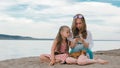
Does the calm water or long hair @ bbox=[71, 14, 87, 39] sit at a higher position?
long hair @ bbox=[71, 14, 87, 39]

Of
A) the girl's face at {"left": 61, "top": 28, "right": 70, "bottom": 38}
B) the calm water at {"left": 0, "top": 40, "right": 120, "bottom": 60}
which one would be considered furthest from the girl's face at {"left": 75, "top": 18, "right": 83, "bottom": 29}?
the calm water at {"left": 0, "top": 40, "right": 120, "bottom": 60}

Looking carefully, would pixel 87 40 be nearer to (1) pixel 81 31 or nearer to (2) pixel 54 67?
(1) pixel 81 31

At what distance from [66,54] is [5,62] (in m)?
2.15

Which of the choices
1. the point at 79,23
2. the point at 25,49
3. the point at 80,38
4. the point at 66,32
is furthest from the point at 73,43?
the point at 25,49

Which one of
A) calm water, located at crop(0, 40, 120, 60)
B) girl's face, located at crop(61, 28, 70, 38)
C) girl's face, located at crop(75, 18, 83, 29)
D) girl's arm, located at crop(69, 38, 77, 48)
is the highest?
girl's face, located at crop(75, 18, 83, 29)

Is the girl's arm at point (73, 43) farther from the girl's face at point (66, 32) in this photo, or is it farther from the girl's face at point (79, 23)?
the girl's face at point (79, 23)

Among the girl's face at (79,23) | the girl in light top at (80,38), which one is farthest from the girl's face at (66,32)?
the girl's face at (79,23)

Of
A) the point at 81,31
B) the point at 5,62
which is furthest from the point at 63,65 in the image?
the point at 5,62

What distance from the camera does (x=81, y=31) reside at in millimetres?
10242

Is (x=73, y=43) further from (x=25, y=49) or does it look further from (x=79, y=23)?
(x=25, y=49)

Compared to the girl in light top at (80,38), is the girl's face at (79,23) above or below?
above

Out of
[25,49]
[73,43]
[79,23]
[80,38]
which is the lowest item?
[25,49]

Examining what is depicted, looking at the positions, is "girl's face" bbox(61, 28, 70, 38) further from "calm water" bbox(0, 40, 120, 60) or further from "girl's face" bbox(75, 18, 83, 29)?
"calm water" bbox(0, 40, 120, 60)

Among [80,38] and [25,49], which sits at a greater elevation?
[80,38]
